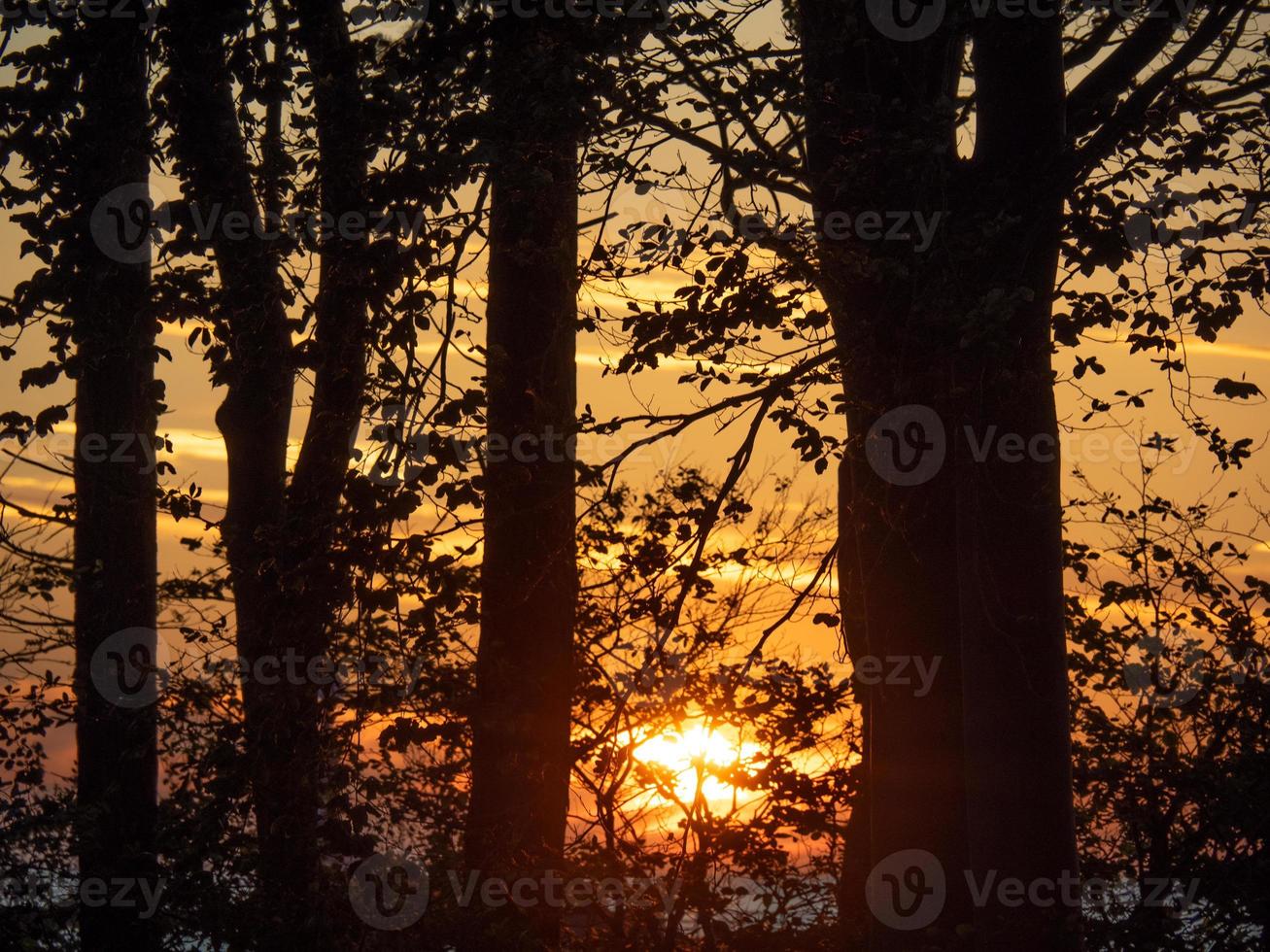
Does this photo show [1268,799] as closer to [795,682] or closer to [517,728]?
[795,682]

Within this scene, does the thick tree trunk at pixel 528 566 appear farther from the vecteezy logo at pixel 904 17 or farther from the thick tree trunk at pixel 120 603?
the thick tree trunk at pixel 120 603

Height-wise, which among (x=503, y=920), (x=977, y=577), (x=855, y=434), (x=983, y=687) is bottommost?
(x=503, y=920)

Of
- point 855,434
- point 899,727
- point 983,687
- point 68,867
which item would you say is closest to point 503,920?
point 899,727

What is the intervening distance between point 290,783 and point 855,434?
11.9ft

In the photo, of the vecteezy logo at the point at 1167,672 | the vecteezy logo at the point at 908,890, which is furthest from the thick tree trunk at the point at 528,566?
the vecteezy logo at the point at 1167,672

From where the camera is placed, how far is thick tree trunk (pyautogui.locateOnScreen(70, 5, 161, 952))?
8.64m

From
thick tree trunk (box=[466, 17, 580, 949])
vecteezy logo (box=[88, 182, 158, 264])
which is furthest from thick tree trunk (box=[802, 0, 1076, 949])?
vecteezy logo (box=[88, 182, 158, 264])

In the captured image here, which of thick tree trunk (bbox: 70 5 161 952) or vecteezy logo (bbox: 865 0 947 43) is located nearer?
vecteezy logo (bbox: 865 0 947 43)

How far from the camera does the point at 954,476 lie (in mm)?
6840

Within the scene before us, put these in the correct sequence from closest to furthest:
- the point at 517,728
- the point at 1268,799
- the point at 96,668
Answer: the point at 517,728, the point at 1268,799, the point at 96,668

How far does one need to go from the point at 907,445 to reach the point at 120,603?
18.6 feet

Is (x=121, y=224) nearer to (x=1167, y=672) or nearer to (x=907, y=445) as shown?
(x=907, y=445)

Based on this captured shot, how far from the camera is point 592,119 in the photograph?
6520mm

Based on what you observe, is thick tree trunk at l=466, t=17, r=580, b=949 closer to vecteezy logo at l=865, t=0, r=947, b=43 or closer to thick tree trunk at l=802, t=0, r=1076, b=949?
thick tree trunk at l=802, t=0, r=1076, b=949
